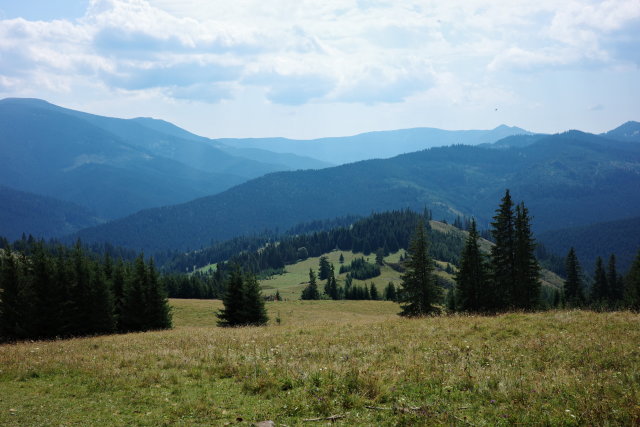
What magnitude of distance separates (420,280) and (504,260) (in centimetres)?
925

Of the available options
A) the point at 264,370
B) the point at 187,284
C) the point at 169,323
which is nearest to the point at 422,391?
the point at 264,370

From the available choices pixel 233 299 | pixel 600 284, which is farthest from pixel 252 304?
pixel 600 284

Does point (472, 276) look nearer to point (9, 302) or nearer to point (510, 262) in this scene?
point (510, 262)

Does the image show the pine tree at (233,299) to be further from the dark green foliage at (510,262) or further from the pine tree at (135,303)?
the dark green foliage at (510,262)

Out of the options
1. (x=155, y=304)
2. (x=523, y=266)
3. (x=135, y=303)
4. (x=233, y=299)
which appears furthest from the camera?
(x=233, y=299)

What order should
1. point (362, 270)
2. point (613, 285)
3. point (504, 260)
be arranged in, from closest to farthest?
point (504, 260) < point (613, 285) < point (362, 270)

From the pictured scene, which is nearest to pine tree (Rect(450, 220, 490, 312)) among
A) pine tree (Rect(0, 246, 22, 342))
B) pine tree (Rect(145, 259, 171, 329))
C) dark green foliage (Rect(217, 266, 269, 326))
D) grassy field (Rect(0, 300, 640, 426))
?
dark green foliage (Rect(217, 266, 269, 326))

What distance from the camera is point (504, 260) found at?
42500 mm

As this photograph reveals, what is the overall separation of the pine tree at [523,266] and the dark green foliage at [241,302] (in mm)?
26815

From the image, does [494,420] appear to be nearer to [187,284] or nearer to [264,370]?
[264,370]

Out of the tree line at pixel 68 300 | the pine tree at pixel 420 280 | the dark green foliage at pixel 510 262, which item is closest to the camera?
the tree line at pixel 68 300

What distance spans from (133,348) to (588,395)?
16038 millimetres

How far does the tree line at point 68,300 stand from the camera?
33.8m

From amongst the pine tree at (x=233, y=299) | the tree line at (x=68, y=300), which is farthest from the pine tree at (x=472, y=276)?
the tree line at (x=68, y=300)
